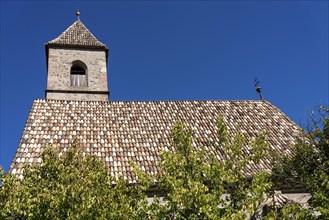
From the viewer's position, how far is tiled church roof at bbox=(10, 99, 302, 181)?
1307 cm

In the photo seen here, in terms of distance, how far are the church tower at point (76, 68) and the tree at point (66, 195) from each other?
41.5 ft

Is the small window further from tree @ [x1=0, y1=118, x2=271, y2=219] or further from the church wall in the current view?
tree @ [x1=0, y1=118, x2=271, y2=219]

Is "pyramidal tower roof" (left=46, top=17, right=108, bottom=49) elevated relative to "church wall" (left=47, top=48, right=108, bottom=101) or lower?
elevated

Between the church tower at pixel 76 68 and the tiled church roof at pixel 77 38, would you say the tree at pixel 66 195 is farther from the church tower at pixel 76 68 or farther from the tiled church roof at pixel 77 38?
the tiled church roof at pixel 77 38

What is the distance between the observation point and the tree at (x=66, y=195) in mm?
6847

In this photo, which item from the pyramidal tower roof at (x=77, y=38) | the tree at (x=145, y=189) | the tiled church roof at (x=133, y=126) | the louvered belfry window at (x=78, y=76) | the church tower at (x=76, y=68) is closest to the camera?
the tree at (x=145, y=189)

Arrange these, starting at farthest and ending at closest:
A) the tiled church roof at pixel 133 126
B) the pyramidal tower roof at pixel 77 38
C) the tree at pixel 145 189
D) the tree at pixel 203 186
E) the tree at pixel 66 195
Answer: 1. the pyramidal tower roof at pixel 77 38
2. the tiled church roof at pixel 133 126
3. the tree at pixel 66 195
4. the tree at pixel 145 189
5. the tree at pixel 203 186

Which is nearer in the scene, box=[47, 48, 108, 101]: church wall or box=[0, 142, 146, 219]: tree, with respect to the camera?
box=[0, 142, 146, 219]: tree

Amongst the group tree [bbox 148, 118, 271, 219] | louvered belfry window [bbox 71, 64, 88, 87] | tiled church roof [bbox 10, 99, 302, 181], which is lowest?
tree [bbox 148, 118, 271, 219]

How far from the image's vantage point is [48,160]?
8062mm

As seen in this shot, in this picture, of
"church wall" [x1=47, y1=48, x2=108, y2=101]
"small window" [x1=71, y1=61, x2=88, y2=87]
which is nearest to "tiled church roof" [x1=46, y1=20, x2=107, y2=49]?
"church wall" [x1=47, y1=48, x2=108, y2=101]

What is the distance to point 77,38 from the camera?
76.7 feet

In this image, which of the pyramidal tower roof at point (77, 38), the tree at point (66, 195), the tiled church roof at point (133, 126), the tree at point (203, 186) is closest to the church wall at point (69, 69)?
the pyramidal tower roof at point (77, 38)

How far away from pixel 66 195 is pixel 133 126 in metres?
8.67
